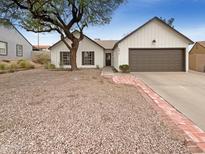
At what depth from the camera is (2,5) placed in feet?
63.0

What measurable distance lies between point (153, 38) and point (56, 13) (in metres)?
8.72

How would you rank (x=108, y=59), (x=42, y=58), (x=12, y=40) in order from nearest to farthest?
(x=12, y=40), (x=108, y=59), (x=42, y=58)

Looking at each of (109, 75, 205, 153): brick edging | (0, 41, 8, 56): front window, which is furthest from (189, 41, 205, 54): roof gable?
(109, 75, 205, 153): brick edging

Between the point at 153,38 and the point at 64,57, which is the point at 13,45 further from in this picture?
the point at 153,38

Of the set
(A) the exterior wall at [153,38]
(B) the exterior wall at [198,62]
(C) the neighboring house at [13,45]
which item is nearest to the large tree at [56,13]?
(A) the exterior wall at [153,38]

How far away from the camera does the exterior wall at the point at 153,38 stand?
22906 millimetres

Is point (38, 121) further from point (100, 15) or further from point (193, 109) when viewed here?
point (100, 15)

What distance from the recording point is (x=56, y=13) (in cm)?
2102

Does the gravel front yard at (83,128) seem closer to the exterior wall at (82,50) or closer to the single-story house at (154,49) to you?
the single-story house at (154,49)

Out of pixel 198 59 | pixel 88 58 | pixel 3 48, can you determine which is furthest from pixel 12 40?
pixel 198 59

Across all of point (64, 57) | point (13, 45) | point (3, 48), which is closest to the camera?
point (64, 57)

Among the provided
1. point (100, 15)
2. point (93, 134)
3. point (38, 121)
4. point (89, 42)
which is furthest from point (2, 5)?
point (93, 134)

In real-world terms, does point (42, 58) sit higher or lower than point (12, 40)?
lower

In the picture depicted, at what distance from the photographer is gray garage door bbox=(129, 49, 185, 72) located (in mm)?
23234
